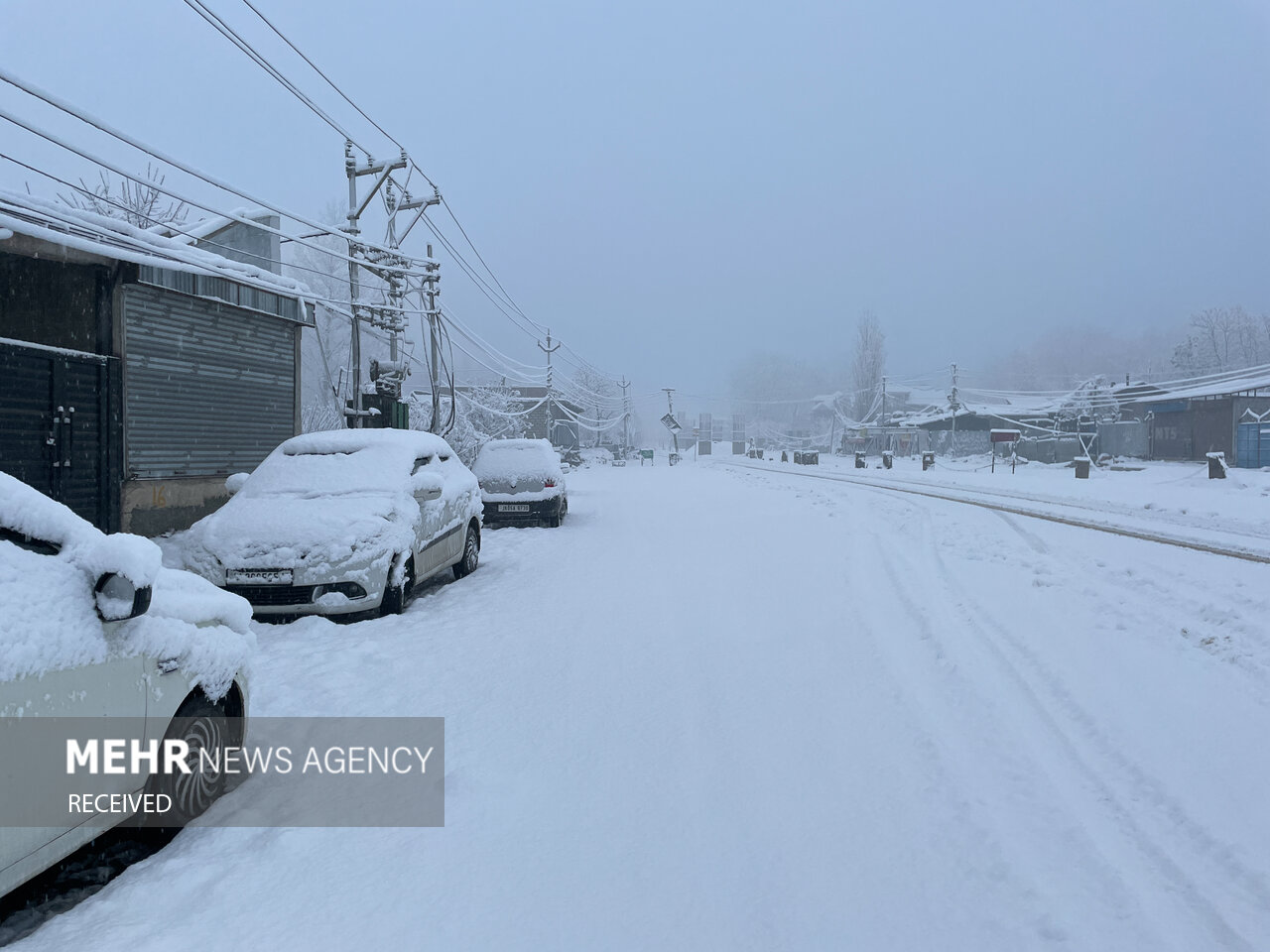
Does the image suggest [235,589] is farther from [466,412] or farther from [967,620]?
[466,412]

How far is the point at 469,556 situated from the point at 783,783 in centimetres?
690

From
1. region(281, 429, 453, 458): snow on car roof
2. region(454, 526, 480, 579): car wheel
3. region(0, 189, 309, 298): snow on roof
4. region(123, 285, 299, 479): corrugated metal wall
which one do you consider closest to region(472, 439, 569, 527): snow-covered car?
region(454, 526, 480, 579): car wheel

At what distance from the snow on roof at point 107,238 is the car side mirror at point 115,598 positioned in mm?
6671

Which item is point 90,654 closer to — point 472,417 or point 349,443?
point 349,443

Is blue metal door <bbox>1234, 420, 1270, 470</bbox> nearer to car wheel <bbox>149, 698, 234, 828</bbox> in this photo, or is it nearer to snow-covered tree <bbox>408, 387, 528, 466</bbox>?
snow-covered tree <bbox>408, 387, 528, 466</bbox>

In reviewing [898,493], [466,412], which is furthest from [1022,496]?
[466,412]

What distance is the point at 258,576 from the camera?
6660 mm

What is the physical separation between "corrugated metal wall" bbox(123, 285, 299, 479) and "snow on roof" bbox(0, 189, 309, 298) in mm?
928

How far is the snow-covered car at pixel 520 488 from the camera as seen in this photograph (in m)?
14.5

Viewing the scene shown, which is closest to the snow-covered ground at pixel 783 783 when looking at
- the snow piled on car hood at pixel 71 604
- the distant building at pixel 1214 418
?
the snow piled on car hood at pixel 71 604

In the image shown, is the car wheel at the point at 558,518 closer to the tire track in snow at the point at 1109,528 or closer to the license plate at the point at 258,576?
the license plate at the point at 258,576

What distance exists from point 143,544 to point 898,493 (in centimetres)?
2045

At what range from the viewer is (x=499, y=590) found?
879cm

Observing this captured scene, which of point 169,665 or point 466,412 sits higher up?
point 466,412
